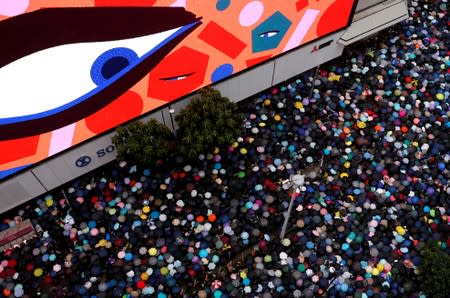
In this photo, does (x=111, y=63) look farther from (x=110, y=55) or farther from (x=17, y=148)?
(x=17, y=148)

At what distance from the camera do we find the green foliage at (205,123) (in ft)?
26.2

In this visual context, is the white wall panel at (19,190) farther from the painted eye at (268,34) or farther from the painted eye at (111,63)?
the painted eye at (268,34)

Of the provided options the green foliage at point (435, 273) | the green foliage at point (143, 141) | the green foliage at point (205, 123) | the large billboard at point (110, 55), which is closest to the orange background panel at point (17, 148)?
the large billboard at point (110, 55)

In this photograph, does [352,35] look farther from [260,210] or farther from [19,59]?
[19,59]

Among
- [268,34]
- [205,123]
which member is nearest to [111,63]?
[205,123]

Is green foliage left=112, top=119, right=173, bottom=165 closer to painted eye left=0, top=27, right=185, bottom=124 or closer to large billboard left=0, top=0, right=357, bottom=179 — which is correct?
large billboard left=0, top=0, right=357, bottom=179

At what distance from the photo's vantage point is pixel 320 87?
10172mm

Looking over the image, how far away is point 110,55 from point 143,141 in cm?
170

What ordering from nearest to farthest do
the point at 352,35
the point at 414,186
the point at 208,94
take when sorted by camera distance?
the point at 208,94
the point at 414,186
the point at 352,35

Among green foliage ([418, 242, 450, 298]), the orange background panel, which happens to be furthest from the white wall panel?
green foliage ([418, 242, 450, 298])

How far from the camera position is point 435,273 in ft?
24.0

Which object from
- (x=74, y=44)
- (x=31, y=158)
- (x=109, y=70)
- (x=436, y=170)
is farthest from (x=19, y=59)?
(x=436, y=170)

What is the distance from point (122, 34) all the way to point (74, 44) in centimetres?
74

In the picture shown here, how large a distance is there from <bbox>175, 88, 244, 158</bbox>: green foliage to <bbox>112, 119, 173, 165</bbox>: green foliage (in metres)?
0.38
